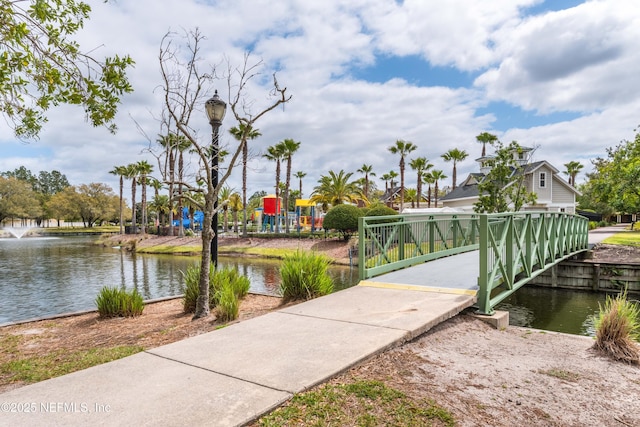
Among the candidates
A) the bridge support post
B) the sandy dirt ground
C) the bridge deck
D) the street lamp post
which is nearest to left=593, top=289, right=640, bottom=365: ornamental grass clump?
the sandy dirt ground

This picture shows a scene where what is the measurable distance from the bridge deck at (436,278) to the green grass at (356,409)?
374 cm

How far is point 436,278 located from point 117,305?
6.14 metres

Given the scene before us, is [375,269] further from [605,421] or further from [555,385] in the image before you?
[605,421]

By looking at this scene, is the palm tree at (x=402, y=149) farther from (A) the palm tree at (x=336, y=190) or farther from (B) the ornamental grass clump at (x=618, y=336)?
(B) the ornamental grass clump at (x=618, y=336)

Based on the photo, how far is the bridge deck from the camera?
23.0ft

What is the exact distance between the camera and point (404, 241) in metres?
9.40

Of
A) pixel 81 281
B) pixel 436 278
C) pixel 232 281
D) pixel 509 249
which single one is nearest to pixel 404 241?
pixel 436 278

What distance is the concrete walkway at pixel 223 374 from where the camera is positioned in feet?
9.27

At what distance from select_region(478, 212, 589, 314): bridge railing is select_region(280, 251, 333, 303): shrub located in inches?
111

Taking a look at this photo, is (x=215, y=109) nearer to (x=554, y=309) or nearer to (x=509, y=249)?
(x=509, y=249)

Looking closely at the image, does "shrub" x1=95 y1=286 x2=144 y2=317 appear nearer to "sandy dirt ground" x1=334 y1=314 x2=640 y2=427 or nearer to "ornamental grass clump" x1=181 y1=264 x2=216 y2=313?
"ornamental grass clump" x1=181 y1=264 x2=216 y2=313

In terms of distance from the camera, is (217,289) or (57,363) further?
(217,289)

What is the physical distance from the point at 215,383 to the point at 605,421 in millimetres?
3187

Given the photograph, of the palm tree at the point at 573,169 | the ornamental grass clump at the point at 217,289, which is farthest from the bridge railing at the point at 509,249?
the palm tree at the point at 573,169
